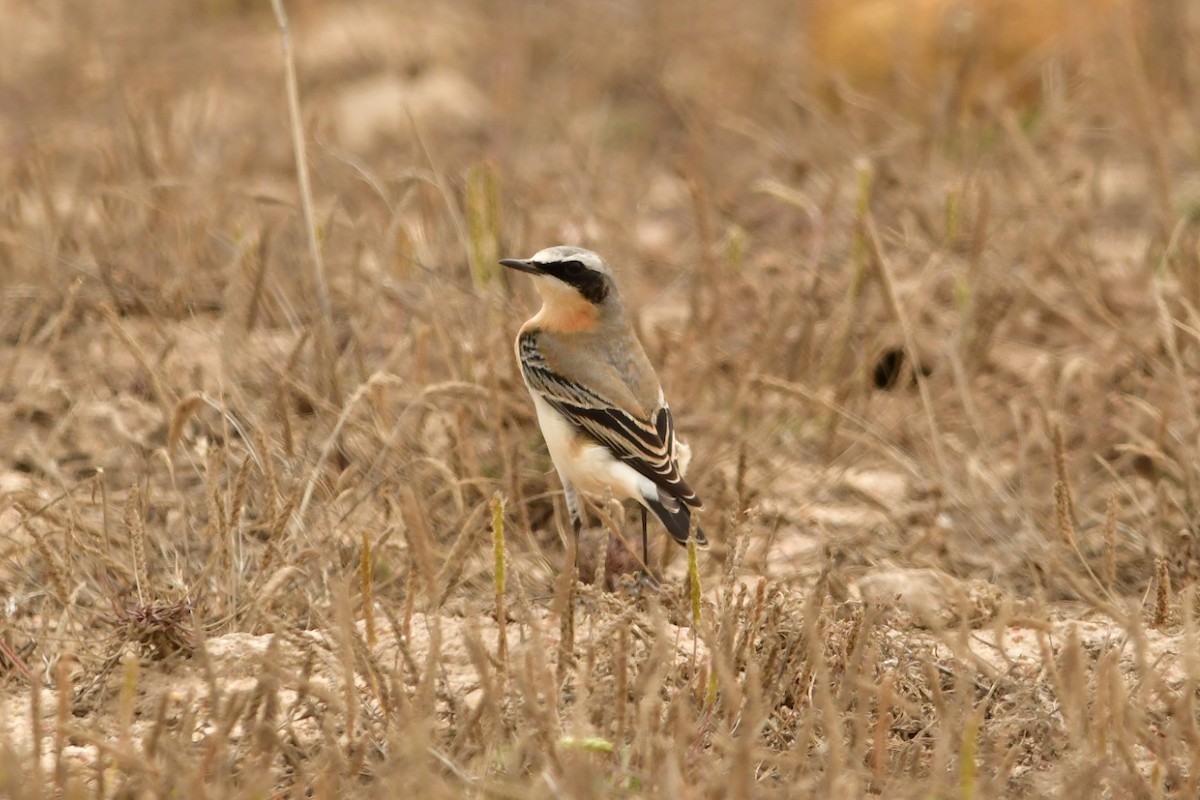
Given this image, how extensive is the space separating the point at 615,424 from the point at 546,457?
0.54 meters

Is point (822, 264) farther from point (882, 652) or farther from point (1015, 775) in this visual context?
point (1015, 775)

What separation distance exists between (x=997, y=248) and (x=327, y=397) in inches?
124

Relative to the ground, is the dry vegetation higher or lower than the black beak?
lower

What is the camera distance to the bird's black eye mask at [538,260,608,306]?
17.0 ft

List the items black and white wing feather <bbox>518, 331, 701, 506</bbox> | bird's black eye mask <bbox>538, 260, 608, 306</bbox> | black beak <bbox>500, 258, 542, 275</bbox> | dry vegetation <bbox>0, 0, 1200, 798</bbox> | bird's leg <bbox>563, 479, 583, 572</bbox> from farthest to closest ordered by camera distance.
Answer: bird's black eye mask <bbox>538, 260, 608, 306</bbox>
black beak <bbox>500, 258, 542, 275</bbox>
bird's leg <bbox>563, 479, 583, 572</bbox>
black and white wing feather <bbox>518, 331, 701, 506</bbox>
dry vegetation <bbox>0, 0, 1200, 798</bbox>

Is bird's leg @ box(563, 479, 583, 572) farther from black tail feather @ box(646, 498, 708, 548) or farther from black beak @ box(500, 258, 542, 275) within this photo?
black beak @ box(500, 258, 542, 275)

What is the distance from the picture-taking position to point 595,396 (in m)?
4.97

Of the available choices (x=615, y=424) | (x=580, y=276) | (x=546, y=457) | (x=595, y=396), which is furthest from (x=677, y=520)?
(x=580, y=276)

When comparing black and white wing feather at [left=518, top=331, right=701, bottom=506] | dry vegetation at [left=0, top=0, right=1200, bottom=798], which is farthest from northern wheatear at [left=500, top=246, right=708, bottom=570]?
dry vegetation at [left=0, top=0, right=1200, bottom=798]

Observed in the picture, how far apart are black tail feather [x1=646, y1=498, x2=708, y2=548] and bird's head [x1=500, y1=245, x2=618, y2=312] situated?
955 mm

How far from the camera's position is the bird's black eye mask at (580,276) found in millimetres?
5168

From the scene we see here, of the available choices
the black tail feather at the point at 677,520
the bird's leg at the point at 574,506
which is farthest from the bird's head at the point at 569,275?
the black tail feather at the point at 677,520

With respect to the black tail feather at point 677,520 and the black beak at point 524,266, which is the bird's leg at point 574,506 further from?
the black beak at point 524,266

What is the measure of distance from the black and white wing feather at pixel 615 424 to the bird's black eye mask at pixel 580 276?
250mm
